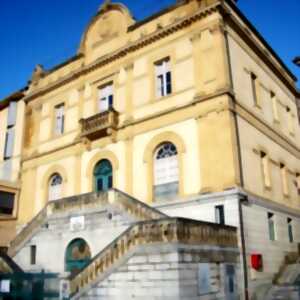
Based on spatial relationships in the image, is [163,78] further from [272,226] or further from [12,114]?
[12,114]

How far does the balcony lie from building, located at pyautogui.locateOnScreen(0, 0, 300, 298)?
0.07 meters

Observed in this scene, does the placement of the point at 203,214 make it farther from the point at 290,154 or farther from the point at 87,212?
the point at 290,154

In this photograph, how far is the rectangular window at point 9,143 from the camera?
25.4m

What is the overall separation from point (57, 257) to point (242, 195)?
8137 mm

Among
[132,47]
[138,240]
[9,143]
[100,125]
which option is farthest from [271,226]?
[9,143]

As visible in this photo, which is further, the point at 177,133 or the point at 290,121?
the point at 290,121

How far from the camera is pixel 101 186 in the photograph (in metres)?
19.3

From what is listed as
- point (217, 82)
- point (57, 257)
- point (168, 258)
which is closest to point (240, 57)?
point (217, 82)

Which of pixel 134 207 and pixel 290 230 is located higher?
pixel 134 207

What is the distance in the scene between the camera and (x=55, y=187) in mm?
21750

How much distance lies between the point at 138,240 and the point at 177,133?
6.62 m

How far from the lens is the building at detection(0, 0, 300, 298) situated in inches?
600

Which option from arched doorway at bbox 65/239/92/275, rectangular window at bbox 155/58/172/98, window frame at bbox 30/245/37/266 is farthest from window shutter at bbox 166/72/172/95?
window frame at bbox 30/245/37/266

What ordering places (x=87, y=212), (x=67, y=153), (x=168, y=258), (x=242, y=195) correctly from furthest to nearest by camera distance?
(x=67, y=153) → (x=87, y=212) → (x=242, y=195) → (x=168, y=258)
